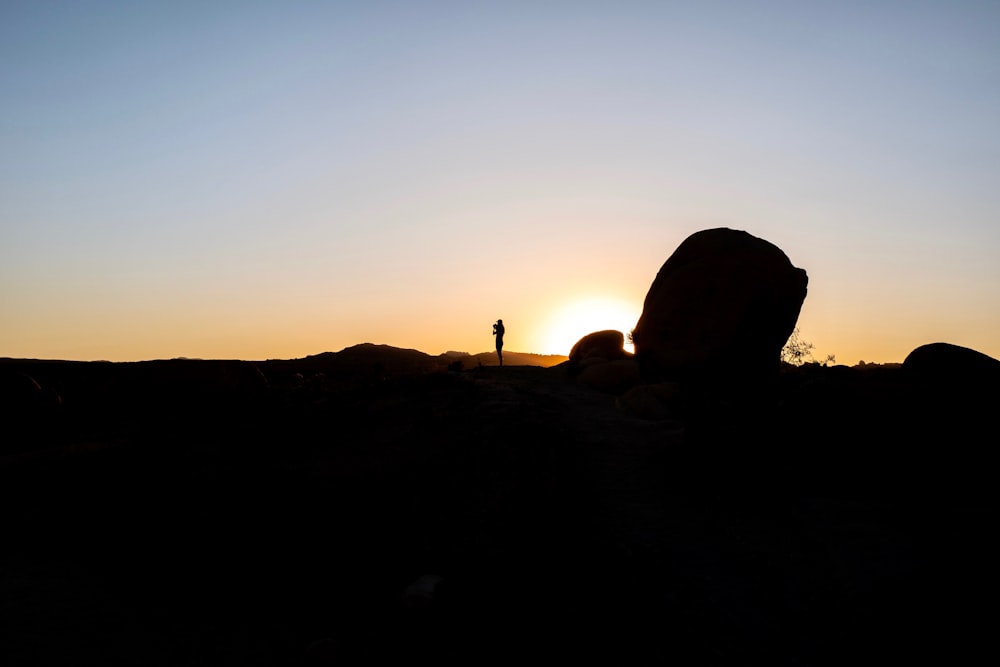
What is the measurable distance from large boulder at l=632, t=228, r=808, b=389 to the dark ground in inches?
86.4

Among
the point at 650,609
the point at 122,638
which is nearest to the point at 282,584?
the point at 122,638

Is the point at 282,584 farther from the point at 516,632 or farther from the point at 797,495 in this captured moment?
the point at 797,495

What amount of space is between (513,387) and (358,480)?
300 inches

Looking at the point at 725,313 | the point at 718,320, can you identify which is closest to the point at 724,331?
the point at 718,320


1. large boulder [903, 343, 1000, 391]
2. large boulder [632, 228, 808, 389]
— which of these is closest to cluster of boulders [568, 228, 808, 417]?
large boulder [632, 228, 808, 389]

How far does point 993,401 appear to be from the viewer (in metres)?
15.0

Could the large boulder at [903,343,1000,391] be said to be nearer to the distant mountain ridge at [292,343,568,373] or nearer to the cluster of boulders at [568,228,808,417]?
the cluster of boulders at [568,228,808,417]

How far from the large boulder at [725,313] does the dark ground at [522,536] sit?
219cm

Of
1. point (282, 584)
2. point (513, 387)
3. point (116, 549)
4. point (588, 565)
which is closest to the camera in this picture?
point (588, 565)

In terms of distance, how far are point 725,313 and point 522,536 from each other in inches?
413

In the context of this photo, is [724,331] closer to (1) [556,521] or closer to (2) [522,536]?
(1) [556,521]

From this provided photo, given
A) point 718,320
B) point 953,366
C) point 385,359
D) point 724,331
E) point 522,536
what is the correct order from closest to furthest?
1. point 522,536
2. point 953,366
3. point 724,331
4. point 718,320
5. point 385,359

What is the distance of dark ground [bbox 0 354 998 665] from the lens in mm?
9523

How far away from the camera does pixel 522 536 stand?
11438 millimetres
